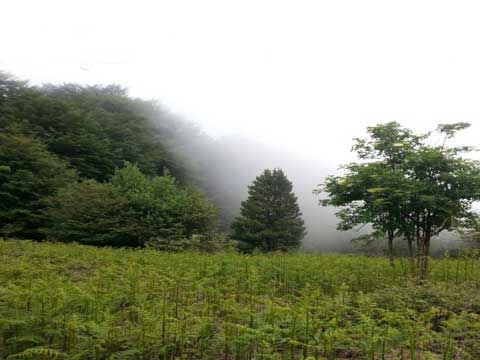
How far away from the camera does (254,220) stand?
30.0 meters

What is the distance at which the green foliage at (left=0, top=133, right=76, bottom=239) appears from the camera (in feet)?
63.7

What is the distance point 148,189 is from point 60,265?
12.3m

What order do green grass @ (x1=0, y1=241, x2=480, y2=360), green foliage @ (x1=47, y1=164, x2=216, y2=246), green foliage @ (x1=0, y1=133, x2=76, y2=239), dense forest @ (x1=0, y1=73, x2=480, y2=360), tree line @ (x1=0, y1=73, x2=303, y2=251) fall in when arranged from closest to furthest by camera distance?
green grass @ (x1=0, y1=241, x2=480, y2=360) < dense forest @ (x1=0, y1=73, x2=480, y2=360) < green foliage @ (x1=47, y1=164, x2=216, y2=246) < tree line @ (x1=0, y1=73, x2=303, y2=251) < green foliage @ (x1=0, y1=133, x2=76, y2=239)

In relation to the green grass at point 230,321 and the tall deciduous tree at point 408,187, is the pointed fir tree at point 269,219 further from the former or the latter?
the green grass at point 230,321

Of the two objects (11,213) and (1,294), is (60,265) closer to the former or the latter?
(1,294)

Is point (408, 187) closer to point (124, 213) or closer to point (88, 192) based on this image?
point (124, 213)

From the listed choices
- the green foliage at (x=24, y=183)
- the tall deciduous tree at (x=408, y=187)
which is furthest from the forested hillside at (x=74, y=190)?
the tall deciduous tree at (x=408, y=187)

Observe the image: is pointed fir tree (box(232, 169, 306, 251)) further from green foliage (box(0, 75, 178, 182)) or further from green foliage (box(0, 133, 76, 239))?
green foliage (box(0, 133, 76, 239))

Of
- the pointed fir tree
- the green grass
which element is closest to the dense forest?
the green grass

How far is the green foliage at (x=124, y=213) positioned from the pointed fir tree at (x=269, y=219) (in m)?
8.53

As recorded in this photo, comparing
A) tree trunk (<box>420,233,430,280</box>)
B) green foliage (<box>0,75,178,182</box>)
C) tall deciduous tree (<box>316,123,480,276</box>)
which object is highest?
green foliage (<box>0,75,178,182</box>)

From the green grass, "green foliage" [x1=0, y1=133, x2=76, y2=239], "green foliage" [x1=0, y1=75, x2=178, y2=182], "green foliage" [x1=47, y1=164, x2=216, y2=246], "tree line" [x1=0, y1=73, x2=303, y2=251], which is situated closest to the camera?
the green grass

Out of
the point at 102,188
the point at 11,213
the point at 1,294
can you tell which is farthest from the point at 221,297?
the point at 11,213

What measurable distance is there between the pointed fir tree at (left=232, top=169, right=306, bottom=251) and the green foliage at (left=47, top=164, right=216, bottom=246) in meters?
8.53
